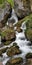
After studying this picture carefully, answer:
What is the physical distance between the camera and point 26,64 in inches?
410

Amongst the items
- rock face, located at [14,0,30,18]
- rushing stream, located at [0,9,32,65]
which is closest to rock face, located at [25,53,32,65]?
rushing stream, located at [0,9,32,65]

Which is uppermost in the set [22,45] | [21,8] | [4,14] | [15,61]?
[21,8]

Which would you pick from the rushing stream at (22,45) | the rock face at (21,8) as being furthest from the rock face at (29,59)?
the rock face at (21,8)

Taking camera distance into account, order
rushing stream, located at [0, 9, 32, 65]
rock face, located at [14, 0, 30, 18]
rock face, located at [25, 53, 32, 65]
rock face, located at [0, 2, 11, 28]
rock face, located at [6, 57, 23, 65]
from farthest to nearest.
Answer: rock face, located at [0, 2, 11, 28], rock face, located at [14, 0, 30, 18], rushing stream, located at [0, 9, 32, 65], rock face, located at [6, 57, 23, 65], rock face, located at [25, 53, 32, 65]

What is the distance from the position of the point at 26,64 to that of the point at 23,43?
3.59 m

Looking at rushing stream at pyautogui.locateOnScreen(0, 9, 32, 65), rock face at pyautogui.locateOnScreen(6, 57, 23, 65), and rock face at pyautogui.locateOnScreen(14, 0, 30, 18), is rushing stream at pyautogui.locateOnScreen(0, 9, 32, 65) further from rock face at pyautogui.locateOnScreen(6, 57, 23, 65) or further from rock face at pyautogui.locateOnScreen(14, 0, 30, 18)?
rock face at pyautogui.locateOnScreen(14, 0, 30, 18)

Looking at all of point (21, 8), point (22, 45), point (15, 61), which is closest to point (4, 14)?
point (21, 8)

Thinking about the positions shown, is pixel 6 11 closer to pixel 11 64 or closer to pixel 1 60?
pixel 1 60

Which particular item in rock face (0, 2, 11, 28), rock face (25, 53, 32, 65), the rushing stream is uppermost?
rock face (0, 2, 11, 28)

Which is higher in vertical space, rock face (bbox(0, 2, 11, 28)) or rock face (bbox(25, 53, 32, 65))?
rock face (bbox(0, 2, 11, 28))

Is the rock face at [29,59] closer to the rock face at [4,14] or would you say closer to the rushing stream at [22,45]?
the rushing stream at [22,45]

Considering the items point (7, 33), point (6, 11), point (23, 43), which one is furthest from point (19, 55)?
point (6, 11)

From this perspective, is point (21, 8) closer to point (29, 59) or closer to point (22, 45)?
point (22, 45)

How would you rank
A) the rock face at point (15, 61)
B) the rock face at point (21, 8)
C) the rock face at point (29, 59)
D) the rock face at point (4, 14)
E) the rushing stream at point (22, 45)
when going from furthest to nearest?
1. the rock face at point (4, 14)
2. the rock face at point (21, 8)
3. the rushing stream at point (22, 45)
4. the rock face at point (15, 61)
5. the rock face at point (29, 59)
